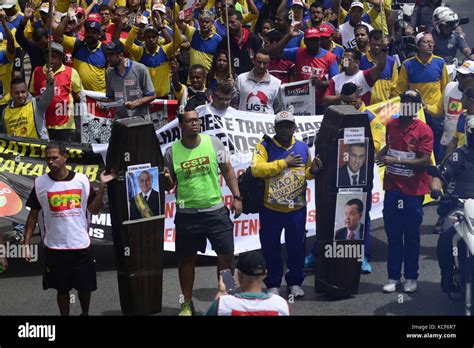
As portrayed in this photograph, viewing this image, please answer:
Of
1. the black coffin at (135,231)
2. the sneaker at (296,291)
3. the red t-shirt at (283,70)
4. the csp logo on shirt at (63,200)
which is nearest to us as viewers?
the csp logo on shirt at (63,200)

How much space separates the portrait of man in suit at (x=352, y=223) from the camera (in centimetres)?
1098

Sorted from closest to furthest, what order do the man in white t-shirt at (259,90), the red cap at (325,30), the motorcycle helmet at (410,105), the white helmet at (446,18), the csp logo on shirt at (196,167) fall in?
1. the csp logo on shirt at (196,167)
2. the motorcycle helmet at (410,105)
3. the man in white t-shirt at (259,90)
4. the red cap at (325,30)
5. the white helmet at (446,18)

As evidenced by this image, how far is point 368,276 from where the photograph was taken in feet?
38.5

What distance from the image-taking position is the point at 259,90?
43.6 feet

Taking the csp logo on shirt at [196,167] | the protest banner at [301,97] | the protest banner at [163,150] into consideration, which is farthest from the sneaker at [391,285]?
the protest banner at [301,97]

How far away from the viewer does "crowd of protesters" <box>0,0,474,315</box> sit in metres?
11.0

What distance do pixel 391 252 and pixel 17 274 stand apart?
12.8ft

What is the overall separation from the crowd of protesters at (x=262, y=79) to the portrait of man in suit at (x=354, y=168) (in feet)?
0.93

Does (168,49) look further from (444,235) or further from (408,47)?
(444,235)

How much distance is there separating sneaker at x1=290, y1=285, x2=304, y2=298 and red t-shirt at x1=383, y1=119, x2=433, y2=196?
1312 millimetres

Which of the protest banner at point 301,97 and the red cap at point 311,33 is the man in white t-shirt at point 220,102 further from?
the red cap at point 311,33
